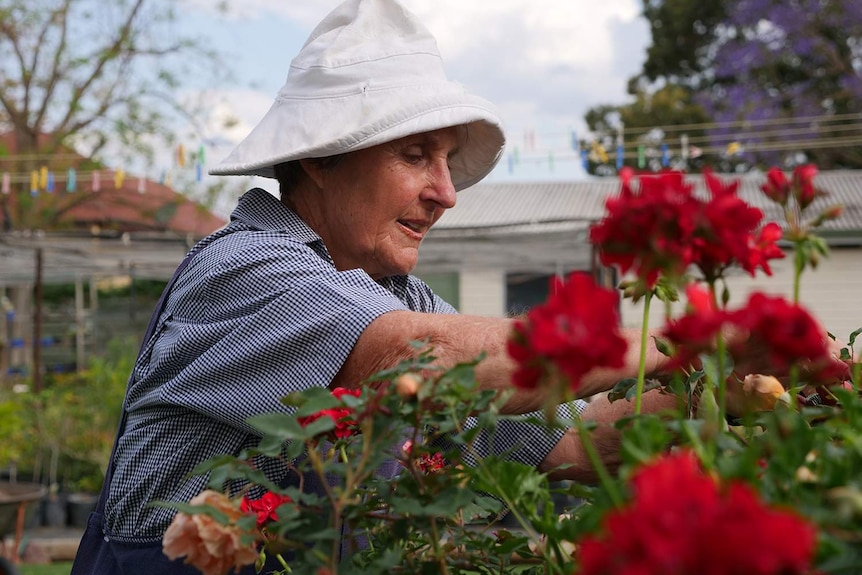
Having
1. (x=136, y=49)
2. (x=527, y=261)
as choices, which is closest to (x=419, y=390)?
(x=527, y=261)

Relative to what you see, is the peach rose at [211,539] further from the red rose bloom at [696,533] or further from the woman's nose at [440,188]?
the woman's nose at [440,188]

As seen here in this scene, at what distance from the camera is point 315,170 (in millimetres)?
1853

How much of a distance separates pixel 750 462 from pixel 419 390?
0.96ft

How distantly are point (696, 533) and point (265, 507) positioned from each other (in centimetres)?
56

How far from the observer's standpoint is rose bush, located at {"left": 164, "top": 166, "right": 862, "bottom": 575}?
15.3 inches

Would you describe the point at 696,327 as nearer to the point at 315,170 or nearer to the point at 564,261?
the point at 315,170

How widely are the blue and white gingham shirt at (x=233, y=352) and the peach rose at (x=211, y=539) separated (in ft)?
1.50

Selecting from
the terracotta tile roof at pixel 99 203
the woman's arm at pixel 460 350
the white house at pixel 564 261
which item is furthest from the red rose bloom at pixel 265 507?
the terracotta tile roof at pixel 99 203

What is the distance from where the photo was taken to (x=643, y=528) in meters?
0.38

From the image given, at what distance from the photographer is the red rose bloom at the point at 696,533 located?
368 millimetres

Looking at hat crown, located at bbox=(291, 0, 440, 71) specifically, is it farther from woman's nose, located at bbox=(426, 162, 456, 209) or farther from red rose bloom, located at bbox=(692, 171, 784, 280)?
red rose bloom, located at bbox=(692, 171, 784, 280)

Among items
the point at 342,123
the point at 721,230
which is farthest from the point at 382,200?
the point at 721,230

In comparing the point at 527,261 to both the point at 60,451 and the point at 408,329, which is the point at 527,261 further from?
the point at 408,329

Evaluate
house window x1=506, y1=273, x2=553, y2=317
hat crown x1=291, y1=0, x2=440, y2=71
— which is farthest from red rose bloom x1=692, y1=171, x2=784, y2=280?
house window x1=506, y1=273, x2=553, y2=317
